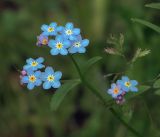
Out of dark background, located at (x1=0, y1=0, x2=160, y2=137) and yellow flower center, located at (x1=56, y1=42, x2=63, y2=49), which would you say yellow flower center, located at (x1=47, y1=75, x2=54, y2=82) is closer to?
yellow flower center, located at (x1=56, y1=42, x2=63, y2=49)

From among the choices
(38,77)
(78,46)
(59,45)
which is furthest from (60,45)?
(38,77)

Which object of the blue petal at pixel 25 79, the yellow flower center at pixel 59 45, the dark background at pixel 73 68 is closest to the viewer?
the yellow flower center at pixel 59 45

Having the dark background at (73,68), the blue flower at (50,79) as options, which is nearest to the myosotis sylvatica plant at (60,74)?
the blue flower at (50,79)

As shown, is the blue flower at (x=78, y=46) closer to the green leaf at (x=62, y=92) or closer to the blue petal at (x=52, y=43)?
the blue petal at (x=52, y=43)

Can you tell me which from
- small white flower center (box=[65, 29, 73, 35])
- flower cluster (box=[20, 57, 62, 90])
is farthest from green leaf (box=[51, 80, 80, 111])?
small white flower center (box=[65, 29, 73, 35])

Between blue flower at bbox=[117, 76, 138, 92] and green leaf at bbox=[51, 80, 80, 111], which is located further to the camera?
green leaf at bbox=[51, 80, 80, 111]

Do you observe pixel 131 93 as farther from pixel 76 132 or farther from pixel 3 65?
pixel 3 65

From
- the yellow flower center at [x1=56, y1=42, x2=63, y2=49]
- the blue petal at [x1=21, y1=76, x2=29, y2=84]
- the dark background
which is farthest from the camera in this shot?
the dark background
